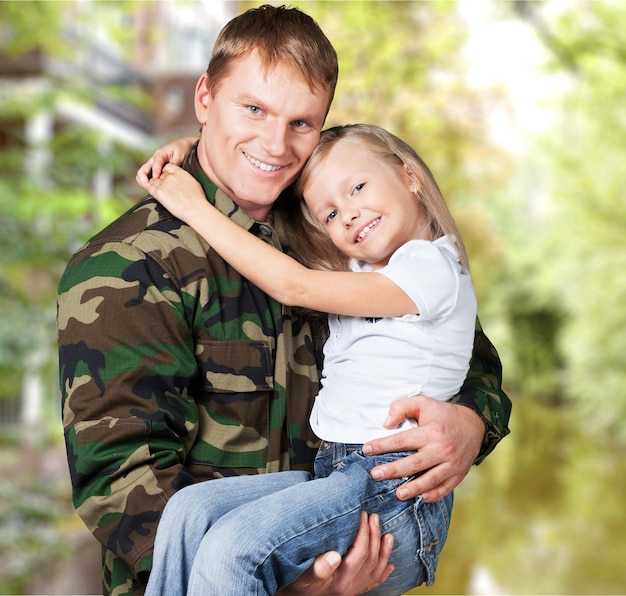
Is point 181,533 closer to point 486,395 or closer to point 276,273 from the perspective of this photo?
point 276,273

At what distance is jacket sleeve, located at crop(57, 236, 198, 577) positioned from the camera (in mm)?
1676

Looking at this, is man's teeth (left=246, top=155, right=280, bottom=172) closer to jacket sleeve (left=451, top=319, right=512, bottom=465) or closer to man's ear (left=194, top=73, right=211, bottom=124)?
man's ear (left=194, top=73, right=211, bottom=124)

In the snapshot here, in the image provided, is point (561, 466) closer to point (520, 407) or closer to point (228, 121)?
point (520, 407)

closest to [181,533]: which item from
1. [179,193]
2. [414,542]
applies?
[414,542]

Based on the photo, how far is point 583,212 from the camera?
14883mm

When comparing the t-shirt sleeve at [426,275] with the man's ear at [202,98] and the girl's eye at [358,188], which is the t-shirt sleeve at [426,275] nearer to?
the girl's eye at [358,188]

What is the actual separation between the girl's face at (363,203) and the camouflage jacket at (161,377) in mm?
181

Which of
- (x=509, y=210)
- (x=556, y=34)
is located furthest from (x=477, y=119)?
(x=509, y=210)

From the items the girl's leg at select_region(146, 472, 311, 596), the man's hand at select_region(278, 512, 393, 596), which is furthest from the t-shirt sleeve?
the girl's leg at select_region(146, 472, 311, 596)

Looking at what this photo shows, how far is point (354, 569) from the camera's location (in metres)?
1.75

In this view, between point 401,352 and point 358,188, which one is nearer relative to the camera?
point 401,352

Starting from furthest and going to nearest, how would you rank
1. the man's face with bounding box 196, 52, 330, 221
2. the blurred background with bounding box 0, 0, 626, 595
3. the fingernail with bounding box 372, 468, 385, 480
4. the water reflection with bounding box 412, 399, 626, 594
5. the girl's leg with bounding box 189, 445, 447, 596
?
1. the water reflection with bounding box 412, 399, 626, 594
2. the blurred background with bounding box 0, 0, 626, 595
3. the man's face with bounding box 196, 52, 330, 221
4. the fingernail with bounding box 372, 468, 385, 480
5. the girl's leg with bounding box 189, 445, 447, 596

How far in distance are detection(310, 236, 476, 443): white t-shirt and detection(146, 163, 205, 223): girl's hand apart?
0.40 meters

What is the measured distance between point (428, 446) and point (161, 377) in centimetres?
55
